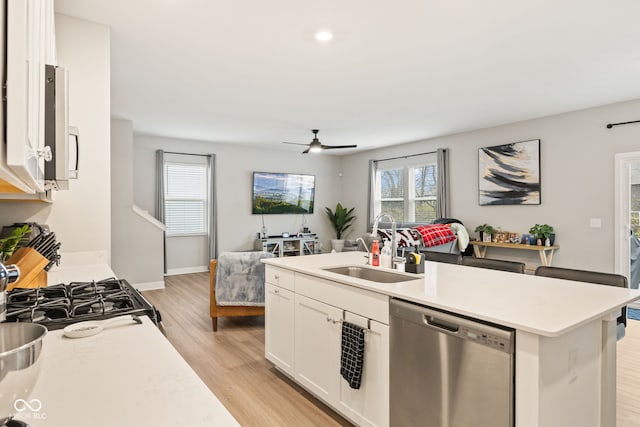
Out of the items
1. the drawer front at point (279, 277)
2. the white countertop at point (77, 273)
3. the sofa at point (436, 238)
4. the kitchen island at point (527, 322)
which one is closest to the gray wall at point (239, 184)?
the sofa at point (436, 238)

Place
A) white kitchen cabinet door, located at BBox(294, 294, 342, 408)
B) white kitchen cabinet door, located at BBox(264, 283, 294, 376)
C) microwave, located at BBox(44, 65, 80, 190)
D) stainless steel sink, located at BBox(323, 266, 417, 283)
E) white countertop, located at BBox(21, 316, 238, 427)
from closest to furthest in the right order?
white countertop, located at BBox(21, 316, 238, 427) < microwave, located at BBox(44, 65, 80, 190) < white kitchen cabinet door, located at BBox(294, 294, 342, 408) < stainless steel sink, located at BBox(323, 266, 417, 283) < white kitchen cabinet door, located at BBox(264, 283, 294, 376)

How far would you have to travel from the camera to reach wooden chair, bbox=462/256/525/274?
8.53ft

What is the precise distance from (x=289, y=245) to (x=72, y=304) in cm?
682

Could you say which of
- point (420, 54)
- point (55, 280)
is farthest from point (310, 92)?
point (55, 280)

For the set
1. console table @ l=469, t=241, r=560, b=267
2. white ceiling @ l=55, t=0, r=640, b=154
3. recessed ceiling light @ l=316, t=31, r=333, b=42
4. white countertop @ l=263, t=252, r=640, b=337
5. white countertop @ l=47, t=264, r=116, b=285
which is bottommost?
console table @ l=469, t=241, r=560, b=267

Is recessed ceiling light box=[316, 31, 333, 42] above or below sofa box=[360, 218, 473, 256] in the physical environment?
above

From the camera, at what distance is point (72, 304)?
146 cm

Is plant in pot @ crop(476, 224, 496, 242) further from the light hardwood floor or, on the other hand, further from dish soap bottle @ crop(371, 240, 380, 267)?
dish soap bottle @ crop(371, 240, 380, 267)

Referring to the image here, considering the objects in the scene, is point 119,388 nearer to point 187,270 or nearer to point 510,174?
point 510,174

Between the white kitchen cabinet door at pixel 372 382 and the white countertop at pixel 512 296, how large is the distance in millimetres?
220

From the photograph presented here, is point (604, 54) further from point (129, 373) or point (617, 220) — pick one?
point (129, 373)

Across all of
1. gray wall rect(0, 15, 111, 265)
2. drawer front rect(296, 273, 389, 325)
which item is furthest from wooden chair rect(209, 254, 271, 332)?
drawer front rect(296, 273, 389, 325)

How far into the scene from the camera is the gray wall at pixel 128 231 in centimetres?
542

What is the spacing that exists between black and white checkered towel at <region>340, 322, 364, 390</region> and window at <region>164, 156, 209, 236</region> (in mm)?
5834
